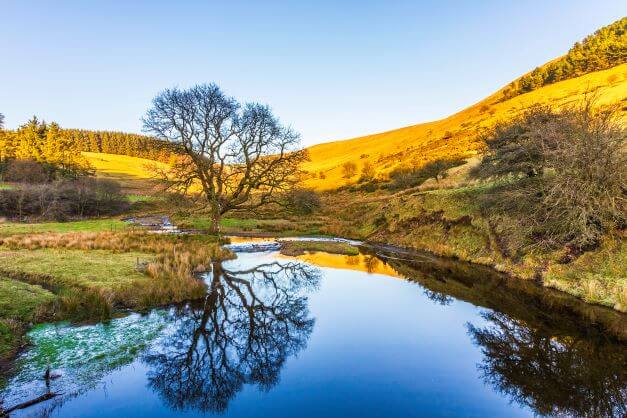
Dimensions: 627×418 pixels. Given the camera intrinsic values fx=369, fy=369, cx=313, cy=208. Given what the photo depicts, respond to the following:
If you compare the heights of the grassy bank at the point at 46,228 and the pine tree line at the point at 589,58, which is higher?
the pine tree line at the point at 589,58

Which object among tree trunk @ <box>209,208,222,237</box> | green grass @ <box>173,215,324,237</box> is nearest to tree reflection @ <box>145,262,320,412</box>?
tree trunk @ <box>209,208,222,237</box>

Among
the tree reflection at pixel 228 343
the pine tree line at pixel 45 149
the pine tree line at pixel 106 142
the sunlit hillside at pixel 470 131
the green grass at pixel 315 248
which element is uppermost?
the pine tree line at pixel 106 142

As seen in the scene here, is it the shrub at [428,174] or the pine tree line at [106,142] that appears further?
the pine tree line at [106,142]

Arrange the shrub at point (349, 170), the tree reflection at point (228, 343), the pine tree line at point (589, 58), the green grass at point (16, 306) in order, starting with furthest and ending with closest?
the shrub at point (349, 170) → the pine tree line at point (589, 58) → the green grass at point (16, 306) → the tree reflection at point (228, 343)

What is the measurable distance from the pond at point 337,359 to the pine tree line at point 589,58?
3813 inches

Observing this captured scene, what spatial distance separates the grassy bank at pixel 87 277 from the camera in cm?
1202

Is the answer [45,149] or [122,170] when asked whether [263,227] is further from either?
[122,170]

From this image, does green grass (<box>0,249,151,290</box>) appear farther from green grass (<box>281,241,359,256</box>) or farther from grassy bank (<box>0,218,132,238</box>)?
grassy bank (<box>0,218,132,238</box>)

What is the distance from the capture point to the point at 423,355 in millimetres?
10656

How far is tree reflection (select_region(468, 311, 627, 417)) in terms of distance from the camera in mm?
8180

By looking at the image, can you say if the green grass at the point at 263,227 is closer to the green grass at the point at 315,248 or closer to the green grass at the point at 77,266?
the green grass at the point at 315,248

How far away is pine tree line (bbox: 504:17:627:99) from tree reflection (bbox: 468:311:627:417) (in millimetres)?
99194

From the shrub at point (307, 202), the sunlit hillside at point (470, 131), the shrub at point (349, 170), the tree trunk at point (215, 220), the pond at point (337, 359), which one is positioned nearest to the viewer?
the pond at point (337, 359)

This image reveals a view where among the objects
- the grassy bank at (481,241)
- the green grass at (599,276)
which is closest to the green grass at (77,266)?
the green grass at (599,276)
